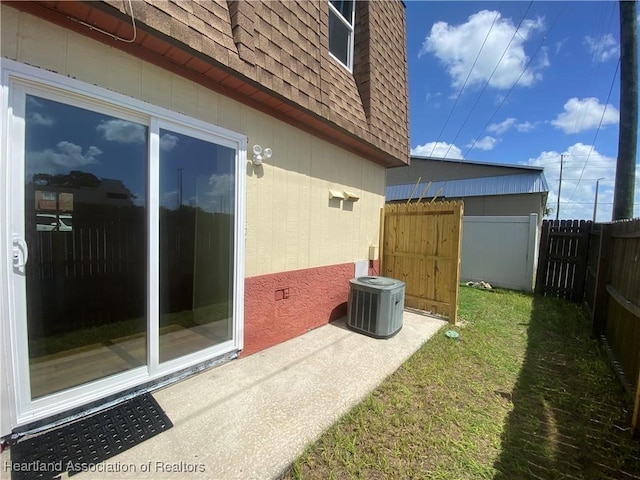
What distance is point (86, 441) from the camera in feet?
5.89

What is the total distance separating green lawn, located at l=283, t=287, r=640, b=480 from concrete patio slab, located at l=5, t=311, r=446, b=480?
17 cm

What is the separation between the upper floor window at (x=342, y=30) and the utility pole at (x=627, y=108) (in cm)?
520

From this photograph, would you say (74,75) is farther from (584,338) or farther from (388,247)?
(584,338)

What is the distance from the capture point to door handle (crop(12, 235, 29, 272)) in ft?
5.64

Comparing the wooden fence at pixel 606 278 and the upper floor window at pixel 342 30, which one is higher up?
the upper floor window at pixel 342 30

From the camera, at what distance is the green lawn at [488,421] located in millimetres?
1789

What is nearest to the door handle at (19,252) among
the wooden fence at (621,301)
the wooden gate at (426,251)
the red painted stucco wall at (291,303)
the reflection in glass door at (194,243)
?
the reflection in glass door at (194,243)

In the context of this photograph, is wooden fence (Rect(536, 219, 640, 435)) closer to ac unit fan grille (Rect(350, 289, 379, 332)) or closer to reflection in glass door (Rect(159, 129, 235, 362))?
ac unit fan grille (Rect(350, 289, 379, 332))

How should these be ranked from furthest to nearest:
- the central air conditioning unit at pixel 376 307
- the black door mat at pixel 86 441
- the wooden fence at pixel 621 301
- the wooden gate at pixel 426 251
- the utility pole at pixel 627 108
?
the utility pole at pixel 627 108 < the wooden gate at pixel 426 251 < the central air conditioning unit at pixel 376 307 < the wooden fence at pixel 621 301 < the black door mat at pixel 86 441

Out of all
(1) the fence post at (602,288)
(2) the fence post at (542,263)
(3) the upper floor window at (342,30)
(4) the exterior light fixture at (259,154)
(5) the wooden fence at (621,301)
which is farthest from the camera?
(2) the fence post at (542,263)

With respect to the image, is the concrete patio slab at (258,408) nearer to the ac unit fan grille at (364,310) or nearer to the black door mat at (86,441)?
the black door mat at (86,441)

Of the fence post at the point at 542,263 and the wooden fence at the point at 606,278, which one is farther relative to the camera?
the fence post at the point at 542,263

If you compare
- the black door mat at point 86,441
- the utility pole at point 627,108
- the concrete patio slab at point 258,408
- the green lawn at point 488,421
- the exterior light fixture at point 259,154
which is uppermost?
the utility pole at point 627,108

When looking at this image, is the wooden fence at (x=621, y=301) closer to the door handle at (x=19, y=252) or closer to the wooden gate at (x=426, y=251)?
the wooden gate at (x=426, y=251)
